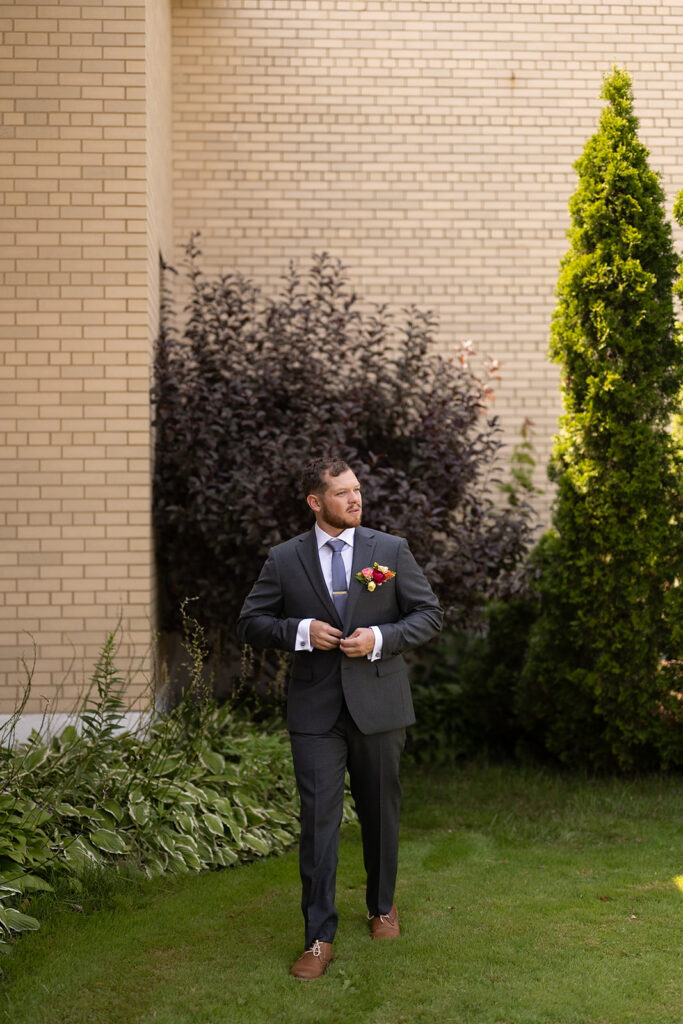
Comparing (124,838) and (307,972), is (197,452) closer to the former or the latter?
(124,838)

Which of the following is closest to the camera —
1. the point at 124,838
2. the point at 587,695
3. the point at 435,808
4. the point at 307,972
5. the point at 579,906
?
the point at 307,972

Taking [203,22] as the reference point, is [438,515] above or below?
below

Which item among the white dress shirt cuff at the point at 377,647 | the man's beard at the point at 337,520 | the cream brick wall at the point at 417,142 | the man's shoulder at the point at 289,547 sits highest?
the cream brick wall at the point at 417,142

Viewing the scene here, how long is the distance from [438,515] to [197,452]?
1688 mm

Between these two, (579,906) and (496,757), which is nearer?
(579,906)

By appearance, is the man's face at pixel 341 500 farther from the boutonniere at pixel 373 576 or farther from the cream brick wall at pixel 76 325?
the cream brick wall at pixel 76 325

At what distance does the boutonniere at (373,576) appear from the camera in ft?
13.5

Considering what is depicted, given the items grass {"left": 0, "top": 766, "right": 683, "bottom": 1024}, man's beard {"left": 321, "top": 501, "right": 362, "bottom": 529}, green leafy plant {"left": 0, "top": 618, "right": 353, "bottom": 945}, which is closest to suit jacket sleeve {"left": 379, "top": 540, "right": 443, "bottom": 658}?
man's beard {"left": 321, "top": 501, "right": 362, "bottom": 529}

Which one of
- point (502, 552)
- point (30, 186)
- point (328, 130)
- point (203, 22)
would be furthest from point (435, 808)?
point (203, 22)

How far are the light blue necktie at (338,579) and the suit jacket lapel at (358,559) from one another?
5 cm

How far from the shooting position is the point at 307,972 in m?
3.89

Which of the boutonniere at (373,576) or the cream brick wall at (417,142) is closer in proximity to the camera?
the boutonniere at (373,576)

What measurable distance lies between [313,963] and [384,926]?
0.47 metres

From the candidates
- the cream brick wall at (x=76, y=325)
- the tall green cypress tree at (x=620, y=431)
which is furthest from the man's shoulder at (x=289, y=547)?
the tall green cypress tree at (x=620, y=431)
